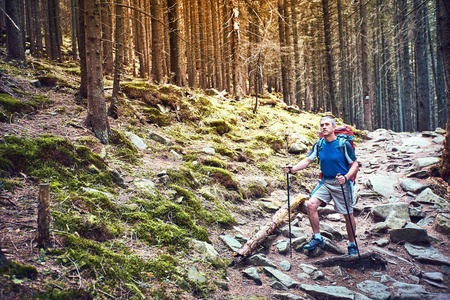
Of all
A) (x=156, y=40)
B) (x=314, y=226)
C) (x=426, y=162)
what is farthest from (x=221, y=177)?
(x=156, y=40)

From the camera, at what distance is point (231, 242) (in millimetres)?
4254

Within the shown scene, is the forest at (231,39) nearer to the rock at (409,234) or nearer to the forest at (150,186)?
the forest at (150,186)

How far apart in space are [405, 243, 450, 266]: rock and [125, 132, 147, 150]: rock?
6121 millimetres

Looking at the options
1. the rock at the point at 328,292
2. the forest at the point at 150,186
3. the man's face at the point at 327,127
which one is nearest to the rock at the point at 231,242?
the forest at the point at 150,186

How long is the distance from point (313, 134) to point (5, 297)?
12.0 metres

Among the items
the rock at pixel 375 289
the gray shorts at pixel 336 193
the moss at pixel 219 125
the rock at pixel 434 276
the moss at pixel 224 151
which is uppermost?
the moss at pixel 219 125

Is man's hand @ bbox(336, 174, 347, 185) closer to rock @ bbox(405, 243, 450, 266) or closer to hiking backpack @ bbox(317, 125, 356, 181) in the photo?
hiking backpack @ bbox(317, 125, 356, 181)

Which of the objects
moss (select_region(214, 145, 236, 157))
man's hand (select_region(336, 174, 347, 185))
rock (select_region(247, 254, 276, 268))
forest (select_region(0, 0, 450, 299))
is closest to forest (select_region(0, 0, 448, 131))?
forest (select_region(0, 0, 450, 299))

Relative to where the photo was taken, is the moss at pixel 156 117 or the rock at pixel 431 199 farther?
the moss at pixel 156 117

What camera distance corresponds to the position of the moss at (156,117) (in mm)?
8070

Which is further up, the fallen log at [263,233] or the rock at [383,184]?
the rock at [383,184]

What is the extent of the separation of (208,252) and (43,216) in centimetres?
214

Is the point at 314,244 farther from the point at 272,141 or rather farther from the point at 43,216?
the point at 272,141

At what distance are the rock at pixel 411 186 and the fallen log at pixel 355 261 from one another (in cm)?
348
